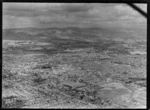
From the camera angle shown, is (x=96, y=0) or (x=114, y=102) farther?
(x=114, y=102)

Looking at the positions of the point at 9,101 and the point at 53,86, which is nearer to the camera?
the point at 9,101

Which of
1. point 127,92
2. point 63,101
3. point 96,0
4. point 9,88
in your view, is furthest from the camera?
point 9,88

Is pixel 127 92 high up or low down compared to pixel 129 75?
up

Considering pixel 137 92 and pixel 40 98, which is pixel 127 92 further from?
pixel 40 98

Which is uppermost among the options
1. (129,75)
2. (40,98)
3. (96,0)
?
(96,0)

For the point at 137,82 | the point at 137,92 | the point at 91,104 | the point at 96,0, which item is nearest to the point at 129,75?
the point at 137,82

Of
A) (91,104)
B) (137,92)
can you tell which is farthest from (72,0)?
(137,92)

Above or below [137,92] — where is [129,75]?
below

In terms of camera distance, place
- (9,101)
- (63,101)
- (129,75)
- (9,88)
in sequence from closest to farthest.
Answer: (9,101), (63,101), (9,88), (129,75)

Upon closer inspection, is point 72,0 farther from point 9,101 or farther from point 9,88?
point 9,88
